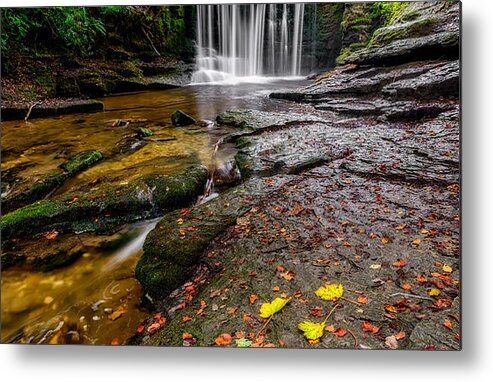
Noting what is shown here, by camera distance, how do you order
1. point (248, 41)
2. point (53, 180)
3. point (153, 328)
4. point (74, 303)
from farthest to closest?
point (248, 41) < point (53, 180) < point (74, 303) < point (153, 328)

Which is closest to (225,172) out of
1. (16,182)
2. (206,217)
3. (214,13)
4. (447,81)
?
(206,217)

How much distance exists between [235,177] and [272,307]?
3.72ft

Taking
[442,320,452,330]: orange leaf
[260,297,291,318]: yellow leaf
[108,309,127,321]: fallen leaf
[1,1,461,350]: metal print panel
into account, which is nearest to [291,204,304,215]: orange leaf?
[1,1,461,350]: metal print panel

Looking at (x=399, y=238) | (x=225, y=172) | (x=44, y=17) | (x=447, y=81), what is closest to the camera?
(x=399, y=238)

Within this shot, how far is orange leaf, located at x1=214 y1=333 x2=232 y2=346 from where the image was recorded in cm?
145

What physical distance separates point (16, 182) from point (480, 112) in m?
2.93

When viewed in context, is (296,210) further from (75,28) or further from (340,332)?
(75,28)

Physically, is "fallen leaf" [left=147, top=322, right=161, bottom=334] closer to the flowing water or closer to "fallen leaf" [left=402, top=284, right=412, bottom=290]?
the flowing water

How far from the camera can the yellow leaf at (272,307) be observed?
144 centimetres

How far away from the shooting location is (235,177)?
2350 mm

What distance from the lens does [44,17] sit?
Result: 204 centimetres

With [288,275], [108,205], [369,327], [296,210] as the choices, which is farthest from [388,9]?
[108,205]

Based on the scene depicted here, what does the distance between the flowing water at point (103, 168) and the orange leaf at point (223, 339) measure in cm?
43

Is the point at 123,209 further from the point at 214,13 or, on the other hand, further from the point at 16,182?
the point at 214,13
